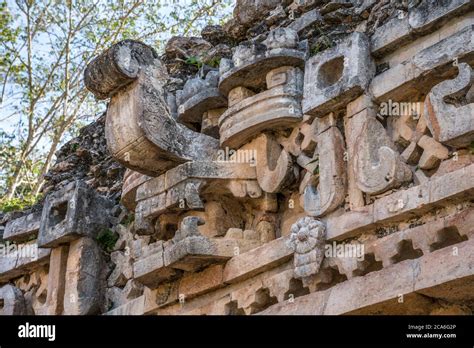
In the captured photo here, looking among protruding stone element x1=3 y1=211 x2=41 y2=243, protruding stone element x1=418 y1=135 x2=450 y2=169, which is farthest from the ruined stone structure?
protruding stone element x1=3 y1=211 x2=41 y2=243

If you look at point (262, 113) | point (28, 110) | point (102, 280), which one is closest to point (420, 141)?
point (262, 113)

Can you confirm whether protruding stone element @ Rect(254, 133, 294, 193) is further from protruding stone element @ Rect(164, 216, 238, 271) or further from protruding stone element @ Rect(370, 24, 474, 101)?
protruding stone element @ Rect(370, 24, 474, 101)

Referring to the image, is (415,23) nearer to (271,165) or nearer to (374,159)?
(374,159)

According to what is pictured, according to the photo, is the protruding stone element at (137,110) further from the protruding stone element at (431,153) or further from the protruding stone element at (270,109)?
the protruding stone element at (431,153)

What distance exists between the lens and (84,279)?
7.68 m

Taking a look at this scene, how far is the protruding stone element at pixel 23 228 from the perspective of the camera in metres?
8.36

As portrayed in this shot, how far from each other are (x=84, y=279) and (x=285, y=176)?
74.2 inches

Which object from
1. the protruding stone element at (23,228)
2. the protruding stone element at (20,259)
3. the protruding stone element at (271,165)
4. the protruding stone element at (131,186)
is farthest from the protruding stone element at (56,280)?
A: the protruding stone element at (271,165)

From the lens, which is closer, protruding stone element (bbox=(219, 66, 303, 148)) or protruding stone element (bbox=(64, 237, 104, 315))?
protruding stone element (bbox=(219, 66, 303, 148))

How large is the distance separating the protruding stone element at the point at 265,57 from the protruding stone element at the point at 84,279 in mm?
1737

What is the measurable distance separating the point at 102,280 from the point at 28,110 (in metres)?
6.39

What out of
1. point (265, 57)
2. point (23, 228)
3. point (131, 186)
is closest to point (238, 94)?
point (265, 57)

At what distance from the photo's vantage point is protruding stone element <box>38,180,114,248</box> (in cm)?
778

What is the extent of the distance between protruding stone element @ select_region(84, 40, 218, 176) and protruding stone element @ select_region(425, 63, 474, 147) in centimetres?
171
